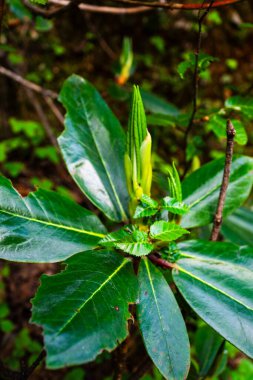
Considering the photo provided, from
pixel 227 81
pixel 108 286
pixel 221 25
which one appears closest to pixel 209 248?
pixel 108 286

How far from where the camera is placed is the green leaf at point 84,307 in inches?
20.0

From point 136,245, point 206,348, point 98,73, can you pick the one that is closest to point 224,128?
point 136,245

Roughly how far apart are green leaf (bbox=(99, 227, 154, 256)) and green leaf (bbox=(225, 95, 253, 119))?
0.50m

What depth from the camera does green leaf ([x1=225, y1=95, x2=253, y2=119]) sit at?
38.4 inches

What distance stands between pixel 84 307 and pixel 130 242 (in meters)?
0.16

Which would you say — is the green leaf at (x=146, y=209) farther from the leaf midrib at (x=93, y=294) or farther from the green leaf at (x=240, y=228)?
the green leaf at (x=240, y=228)

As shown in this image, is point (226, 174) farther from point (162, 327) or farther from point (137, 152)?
point (162, 327)

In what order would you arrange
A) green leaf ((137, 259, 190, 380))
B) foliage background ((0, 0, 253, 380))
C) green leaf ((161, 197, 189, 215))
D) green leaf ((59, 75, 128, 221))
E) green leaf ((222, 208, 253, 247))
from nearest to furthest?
green leaf ((137, 259, 190, 380))
green leaf ((161, 197, 189, 215))
green leaf ((59, 75, 128, 221))
green leaf ((222, 208, 253, 247))
foliage background ((0, 0, 253, 380))

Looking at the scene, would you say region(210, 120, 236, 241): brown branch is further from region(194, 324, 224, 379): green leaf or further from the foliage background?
the foliage background

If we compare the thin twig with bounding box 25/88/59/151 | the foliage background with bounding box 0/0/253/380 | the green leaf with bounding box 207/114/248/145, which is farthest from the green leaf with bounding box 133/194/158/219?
the foliage background with bounding box 0/0/253/380

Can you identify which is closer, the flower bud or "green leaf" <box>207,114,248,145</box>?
the flower bud

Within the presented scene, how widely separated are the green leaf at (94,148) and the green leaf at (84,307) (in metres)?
0.22

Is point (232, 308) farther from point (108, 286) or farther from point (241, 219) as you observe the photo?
point (241, 219)

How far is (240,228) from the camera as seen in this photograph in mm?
1182
